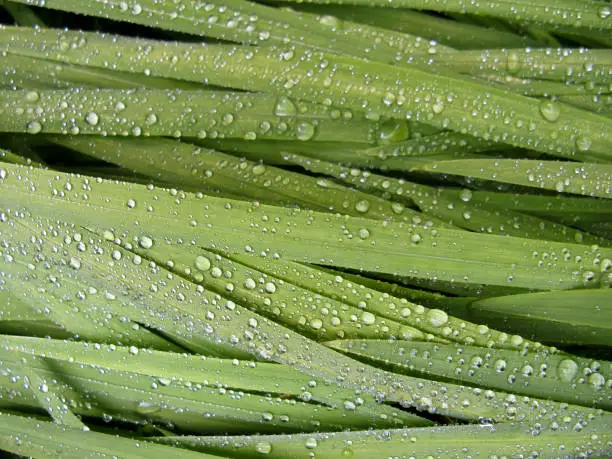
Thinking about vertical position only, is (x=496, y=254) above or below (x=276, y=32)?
below

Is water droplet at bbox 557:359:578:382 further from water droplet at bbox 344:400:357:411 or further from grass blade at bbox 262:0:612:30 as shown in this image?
grass blade at bbox 262:0:612:30

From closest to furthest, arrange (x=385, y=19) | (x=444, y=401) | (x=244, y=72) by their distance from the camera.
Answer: (x=444, y=401) < (x=244, y=72) < (x=385, y=19)

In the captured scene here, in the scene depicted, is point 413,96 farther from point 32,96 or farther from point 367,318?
point 32,96

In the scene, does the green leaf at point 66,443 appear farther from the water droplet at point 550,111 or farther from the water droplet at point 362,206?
the water droplet at point 550,111

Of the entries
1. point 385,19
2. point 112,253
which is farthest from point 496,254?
point 112,253

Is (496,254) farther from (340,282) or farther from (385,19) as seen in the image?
(385,19)

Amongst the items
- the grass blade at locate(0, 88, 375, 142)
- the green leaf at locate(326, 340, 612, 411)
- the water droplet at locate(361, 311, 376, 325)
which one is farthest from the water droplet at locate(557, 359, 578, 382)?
the grass blade at locate(0, 88, 375, 142)
